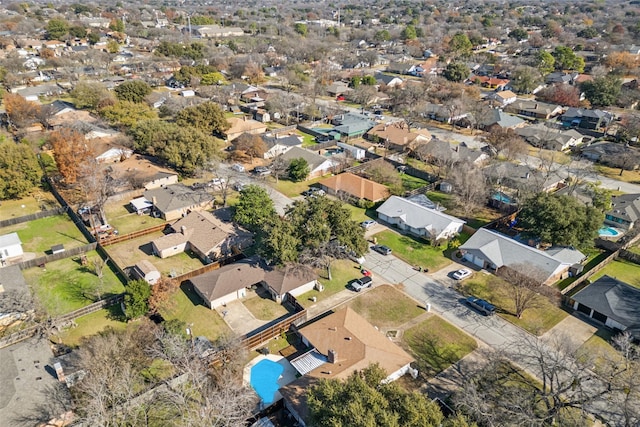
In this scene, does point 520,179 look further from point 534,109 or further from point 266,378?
point 534,109

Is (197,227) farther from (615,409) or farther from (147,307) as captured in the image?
(615,409)

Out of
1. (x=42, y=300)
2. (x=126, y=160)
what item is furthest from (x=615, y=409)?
(x=126, y=160)

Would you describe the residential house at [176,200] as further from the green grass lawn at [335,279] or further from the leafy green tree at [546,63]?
the leafy green tree at [546,63]

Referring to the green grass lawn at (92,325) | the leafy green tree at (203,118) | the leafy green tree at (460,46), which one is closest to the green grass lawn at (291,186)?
the leafy green tree at (203,118)

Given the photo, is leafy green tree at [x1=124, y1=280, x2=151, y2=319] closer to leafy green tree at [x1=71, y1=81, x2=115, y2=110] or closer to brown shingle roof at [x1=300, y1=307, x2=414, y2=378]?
brown shingle roof at [x1=300, y1=307, x2=414, y2=378]

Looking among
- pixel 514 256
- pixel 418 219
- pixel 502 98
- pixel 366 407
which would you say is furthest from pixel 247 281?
pixel 502 98

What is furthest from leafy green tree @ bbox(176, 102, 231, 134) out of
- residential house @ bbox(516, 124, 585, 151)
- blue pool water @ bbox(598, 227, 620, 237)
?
blue pool water @ bbox(598, 227, 620, 237)
